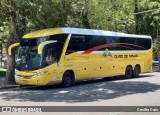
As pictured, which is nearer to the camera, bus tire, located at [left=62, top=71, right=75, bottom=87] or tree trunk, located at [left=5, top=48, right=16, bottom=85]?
bus tire, located at [left=62, top=71, right=75, bottom=87]

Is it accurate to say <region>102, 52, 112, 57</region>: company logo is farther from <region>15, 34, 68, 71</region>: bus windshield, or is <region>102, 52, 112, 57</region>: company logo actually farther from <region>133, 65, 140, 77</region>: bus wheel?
<region>15, 34, 68, 71</region>: bus windshield

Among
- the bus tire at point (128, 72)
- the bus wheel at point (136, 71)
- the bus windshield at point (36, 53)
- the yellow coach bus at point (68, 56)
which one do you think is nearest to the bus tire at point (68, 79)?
the yellow coach bus at point (68, 56)

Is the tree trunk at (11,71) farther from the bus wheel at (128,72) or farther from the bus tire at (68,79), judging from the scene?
the bus wheel at (128,72)

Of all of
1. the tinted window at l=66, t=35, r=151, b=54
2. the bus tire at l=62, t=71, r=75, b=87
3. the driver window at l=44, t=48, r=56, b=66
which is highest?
the tinted window at l=66, t=35, r=151, b=54

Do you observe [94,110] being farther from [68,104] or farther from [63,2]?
[63,2]

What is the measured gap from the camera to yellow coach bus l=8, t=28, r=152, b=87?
20.4m

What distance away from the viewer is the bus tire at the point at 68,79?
21.5 m

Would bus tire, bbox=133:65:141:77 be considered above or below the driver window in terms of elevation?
below

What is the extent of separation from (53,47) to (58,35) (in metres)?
0.82

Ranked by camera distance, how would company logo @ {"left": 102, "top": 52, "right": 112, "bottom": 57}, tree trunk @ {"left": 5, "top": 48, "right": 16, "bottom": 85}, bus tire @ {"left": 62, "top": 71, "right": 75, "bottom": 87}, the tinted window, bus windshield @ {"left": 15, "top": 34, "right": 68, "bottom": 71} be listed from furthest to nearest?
company logo @ {"left": 102, "top": 52, "right": 112, "bottom": 57}
tree trunk @ {"left": 5, "top": 48, "right": 16, "bottom": 85}
the tinted window
bus tire @ {"left": 62, "top": 71, "right": 75, "bottom": 87}
bus windshield @ {"left": 15, "top": 34, "right": 68, "bottom": 71}

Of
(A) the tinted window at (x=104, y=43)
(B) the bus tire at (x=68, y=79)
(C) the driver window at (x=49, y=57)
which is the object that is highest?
(A) the tinted window at (x=104, y=43)

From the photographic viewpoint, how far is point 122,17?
44312mm

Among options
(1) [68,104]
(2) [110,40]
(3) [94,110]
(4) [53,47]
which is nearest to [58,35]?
(4) [53,47]

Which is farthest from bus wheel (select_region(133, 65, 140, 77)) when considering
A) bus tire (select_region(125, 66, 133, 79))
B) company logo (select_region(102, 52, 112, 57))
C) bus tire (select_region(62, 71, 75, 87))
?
bus tire (select_region(62, 71, 75, 87))
